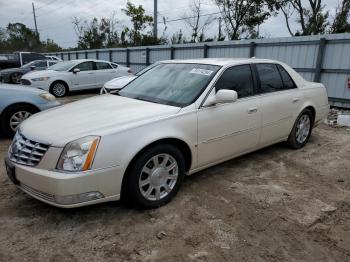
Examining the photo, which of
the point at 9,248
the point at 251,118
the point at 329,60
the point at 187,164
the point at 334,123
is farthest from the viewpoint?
the point at 329,60

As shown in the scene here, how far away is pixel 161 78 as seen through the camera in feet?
13.5

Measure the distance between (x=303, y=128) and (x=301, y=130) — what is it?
2.8 inches

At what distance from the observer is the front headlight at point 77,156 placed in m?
2.65

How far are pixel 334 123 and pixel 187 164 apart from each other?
211 inches

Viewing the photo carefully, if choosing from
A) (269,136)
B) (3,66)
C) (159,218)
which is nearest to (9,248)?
(159,218)

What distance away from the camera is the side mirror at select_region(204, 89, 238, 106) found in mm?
3428

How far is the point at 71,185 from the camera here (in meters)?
2.62

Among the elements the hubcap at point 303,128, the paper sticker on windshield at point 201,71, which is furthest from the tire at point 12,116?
the hubcap at point 303,128

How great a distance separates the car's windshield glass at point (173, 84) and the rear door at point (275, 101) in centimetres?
93

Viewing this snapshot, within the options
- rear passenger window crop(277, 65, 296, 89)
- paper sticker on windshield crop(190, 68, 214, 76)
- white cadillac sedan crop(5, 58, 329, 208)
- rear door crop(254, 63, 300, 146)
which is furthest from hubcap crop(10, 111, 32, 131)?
rear passenger window crop(277, 65, 296, 89)

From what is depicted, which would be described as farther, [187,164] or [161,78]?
[161,78]

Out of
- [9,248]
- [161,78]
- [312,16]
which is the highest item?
[312,16]

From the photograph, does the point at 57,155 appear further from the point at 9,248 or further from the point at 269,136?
the point at 269,136

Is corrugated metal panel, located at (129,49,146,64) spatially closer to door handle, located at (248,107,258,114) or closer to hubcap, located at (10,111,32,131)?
hubcap, located at (10,111,32,131)
